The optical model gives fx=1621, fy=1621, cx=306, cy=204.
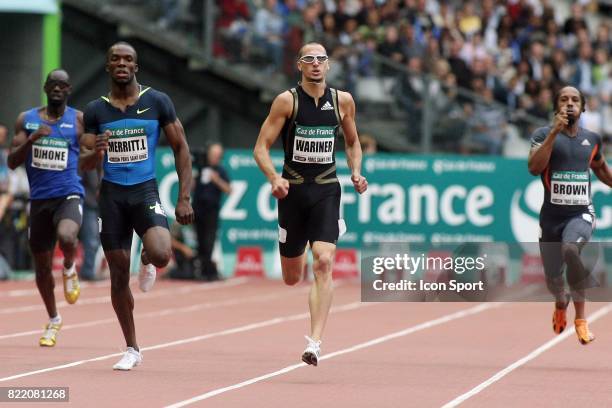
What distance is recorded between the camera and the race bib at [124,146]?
463 inches

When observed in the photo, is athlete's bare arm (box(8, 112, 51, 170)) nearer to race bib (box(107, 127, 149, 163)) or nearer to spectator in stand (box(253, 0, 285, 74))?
race bib (box(107, 127, 149, 163))

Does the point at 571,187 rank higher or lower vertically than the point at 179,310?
higher

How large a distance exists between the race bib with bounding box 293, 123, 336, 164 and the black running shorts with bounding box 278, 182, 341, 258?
0.20m

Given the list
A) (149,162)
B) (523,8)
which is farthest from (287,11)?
(149,162)

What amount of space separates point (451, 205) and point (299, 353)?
12.4 m

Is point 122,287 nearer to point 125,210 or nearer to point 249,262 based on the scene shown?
point 125,210

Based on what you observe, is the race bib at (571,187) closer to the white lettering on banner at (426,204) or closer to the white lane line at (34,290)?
the white lane line at (34,290)

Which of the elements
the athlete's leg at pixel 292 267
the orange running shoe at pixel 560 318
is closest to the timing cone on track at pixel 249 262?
the orange running shoe at pixel 560 318

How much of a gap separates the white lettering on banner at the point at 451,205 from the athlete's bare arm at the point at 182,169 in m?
14.2

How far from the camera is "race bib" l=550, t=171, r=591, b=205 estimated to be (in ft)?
44.9

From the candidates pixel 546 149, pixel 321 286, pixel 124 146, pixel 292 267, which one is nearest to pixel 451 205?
pixel 546 149

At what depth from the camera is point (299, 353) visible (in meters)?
13.7

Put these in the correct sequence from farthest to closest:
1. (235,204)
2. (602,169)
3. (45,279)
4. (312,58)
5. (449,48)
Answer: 1. (449,48)
2. (235,204)
3. (45,279)
4. (602,169)
5. (312,58)

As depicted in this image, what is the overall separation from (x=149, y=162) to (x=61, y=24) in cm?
1925
